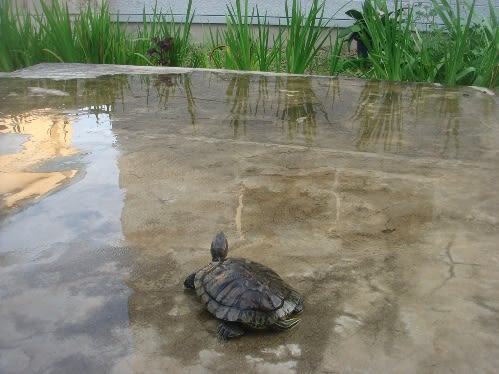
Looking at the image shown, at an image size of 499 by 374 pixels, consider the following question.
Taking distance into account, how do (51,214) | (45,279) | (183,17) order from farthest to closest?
(183,17), (51,214), (45,279)

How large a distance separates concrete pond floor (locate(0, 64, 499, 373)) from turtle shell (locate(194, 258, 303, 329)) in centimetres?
5

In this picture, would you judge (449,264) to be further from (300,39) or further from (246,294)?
(300,39)

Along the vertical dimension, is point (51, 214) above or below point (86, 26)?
below

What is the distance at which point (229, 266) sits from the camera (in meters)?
1.79

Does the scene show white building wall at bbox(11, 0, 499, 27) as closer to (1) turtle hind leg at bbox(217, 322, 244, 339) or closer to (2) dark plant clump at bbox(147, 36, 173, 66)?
(2) dark plant clump at bbox(147, 36, 173, 66)

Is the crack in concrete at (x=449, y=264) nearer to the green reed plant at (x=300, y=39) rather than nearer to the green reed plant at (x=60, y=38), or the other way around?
the green reed plant at (x=300, y=39)

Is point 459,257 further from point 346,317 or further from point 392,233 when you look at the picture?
point 346,317

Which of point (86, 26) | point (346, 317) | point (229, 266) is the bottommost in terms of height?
point (346, 317)

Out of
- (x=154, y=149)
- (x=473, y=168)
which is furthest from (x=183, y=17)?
(x=473, y=168)

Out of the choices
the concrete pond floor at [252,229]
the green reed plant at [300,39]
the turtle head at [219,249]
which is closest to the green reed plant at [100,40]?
the green reed plant at [300,39]

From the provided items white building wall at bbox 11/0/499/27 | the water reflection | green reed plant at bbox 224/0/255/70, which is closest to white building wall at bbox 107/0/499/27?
white building wall at bbox 11/0/499/27

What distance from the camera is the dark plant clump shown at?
594 cm

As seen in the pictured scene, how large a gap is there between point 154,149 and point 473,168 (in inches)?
61.6

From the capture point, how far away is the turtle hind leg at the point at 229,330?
1.62 metres
